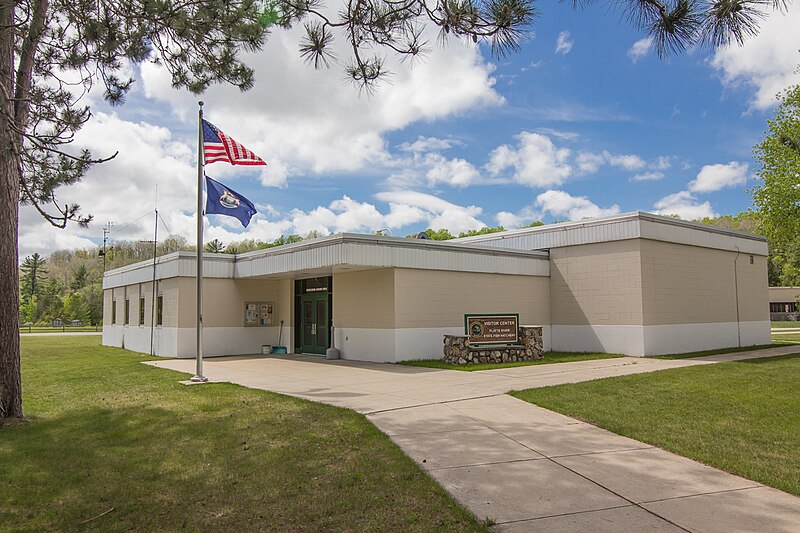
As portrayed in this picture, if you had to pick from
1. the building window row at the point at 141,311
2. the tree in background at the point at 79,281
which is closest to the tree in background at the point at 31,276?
the tree in background at the point at 79,281

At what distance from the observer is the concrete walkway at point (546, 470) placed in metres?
4.59

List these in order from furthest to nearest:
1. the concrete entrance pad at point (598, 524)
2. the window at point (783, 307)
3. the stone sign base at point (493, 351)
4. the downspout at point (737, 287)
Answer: the window at point (783, 307), the downspout at point (737, 287), the stone sign base at point (493, 351), the concrete entrance pad at point (598, 524)

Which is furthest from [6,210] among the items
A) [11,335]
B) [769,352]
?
[769,352]

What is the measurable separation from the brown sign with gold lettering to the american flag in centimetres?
716

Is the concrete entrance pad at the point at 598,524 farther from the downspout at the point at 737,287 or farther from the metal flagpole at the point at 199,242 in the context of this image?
the downspout at the point at 737,287

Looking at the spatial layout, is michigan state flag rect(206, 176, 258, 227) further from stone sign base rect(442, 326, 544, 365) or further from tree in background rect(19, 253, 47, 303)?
tree in background rect(19, 253, 47, 303)

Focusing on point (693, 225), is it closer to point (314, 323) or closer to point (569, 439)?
point (314, 323)

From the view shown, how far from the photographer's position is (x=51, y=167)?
340 inches

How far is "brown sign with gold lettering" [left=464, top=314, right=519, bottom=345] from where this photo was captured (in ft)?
53.6

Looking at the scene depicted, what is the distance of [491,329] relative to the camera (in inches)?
658

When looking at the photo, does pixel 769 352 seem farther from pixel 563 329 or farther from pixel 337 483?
pixel 337 483

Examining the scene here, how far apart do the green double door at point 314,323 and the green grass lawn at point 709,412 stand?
36.3ft

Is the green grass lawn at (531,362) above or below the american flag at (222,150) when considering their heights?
below

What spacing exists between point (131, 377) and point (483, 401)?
915 centimetres
